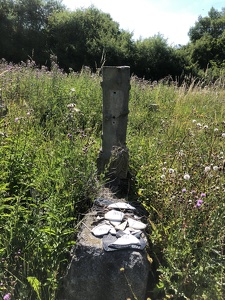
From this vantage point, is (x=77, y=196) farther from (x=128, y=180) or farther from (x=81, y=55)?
(x=81, y=55)

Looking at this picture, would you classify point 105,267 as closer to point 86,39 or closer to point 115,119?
point 115,119

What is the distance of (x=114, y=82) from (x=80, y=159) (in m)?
0.84

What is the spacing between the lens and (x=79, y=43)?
22438 mm

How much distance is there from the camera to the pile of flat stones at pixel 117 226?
2.23 metres

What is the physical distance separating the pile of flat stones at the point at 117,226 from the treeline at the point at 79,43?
1945cm

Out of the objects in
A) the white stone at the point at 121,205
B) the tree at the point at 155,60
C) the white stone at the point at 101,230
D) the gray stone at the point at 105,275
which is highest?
the tree at the point at 155,60

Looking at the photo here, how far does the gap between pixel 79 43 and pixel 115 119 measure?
20.8 m

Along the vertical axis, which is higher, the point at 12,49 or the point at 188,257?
the point at 12,49

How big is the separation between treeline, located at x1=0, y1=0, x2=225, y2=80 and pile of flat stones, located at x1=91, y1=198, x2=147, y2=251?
19.5 metres

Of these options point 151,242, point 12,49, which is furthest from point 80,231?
point 12,49

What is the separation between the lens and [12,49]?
862 inches

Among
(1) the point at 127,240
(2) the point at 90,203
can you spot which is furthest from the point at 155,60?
(1) the point at 127,240

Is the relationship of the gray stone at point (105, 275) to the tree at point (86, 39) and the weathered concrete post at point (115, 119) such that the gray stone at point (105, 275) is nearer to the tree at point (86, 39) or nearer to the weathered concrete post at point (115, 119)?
the weathered concrete post at point (115, 119)

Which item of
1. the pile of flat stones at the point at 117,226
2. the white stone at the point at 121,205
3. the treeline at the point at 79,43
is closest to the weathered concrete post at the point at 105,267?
the pile of flat stones at the point at 117,226
